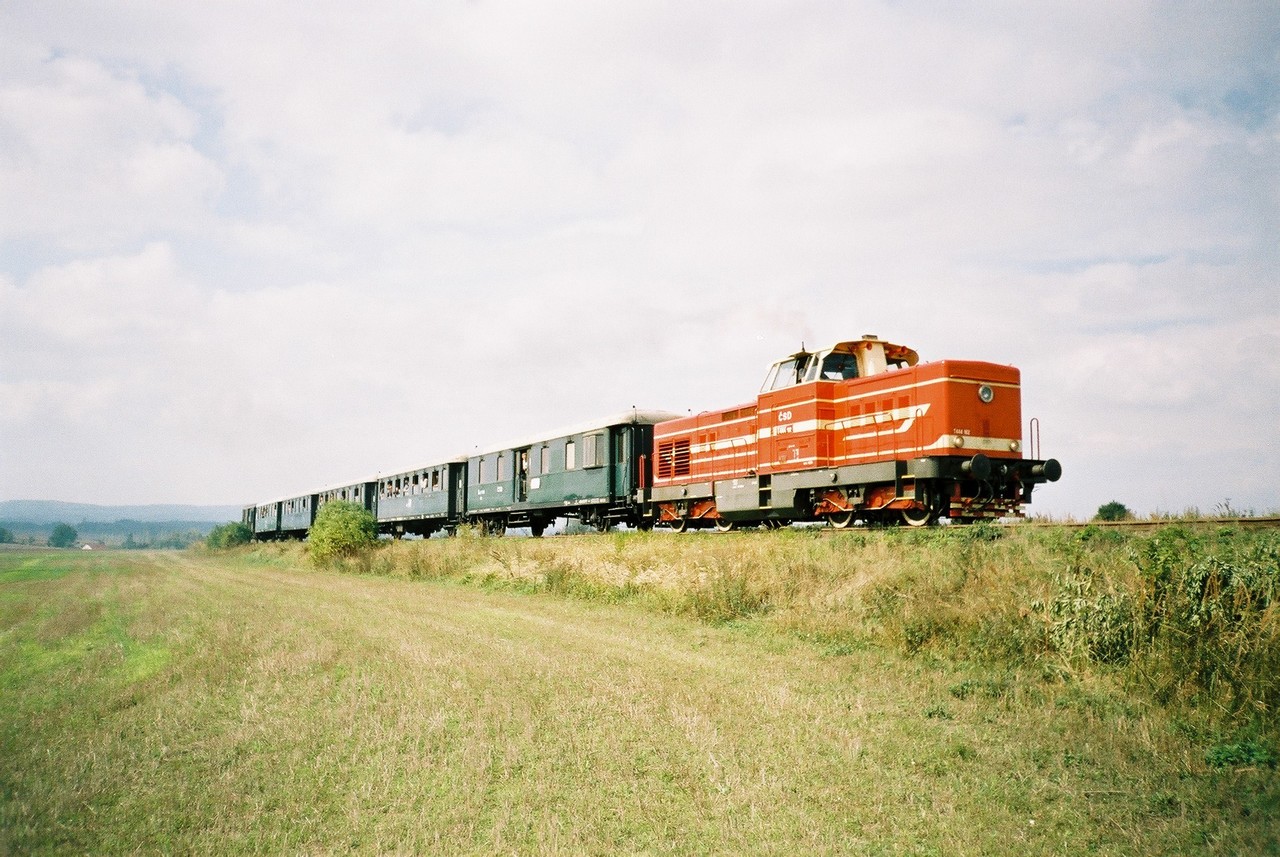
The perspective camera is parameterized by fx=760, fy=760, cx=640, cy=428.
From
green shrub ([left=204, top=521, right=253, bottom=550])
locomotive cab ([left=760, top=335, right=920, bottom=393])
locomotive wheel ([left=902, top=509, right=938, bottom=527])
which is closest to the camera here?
locomotive wheel ([left=902, top=509, right=938, bottom=527])

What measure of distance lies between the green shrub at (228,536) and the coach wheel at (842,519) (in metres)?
60.4

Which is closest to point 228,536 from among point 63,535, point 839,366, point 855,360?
point 63,535

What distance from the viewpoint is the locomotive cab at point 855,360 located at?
1739 centimetres

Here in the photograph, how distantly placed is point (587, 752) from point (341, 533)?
2722cm

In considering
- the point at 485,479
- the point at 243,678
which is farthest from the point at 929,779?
the point at 485,479

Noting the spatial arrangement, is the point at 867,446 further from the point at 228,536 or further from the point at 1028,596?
the point at 228,536

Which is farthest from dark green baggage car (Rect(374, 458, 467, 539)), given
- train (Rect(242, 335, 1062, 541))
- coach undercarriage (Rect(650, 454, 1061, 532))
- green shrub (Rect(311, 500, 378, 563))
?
coach undercarriage (Rect(650, 454, 1061, 532))

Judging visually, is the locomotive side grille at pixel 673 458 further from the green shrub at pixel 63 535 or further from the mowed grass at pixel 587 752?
the green shrub at pixel 63 535

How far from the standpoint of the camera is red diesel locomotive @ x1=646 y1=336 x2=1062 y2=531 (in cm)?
1472

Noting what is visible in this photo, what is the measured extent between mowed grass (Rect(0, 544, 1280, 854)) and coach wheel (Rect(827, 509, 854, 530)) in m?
5.48

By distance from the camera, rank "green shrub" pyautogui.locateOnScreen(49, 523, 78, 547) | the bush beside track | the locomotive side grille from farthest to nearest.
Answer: "green shrub" pyautogui.locateOnScreen(49, 523, 78, 547), the locomotive side grille, the bush beside track

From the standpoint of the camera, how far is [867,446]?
53.2 ft

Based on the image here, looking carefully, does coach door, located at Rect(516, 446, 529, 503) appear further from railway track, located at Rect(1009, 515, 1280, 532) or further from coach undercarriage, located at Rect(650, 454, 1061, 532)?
railway track, located at Rect(1009, 515, 1280, 532)

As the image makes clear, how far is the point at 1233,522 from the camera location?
39.1ft
